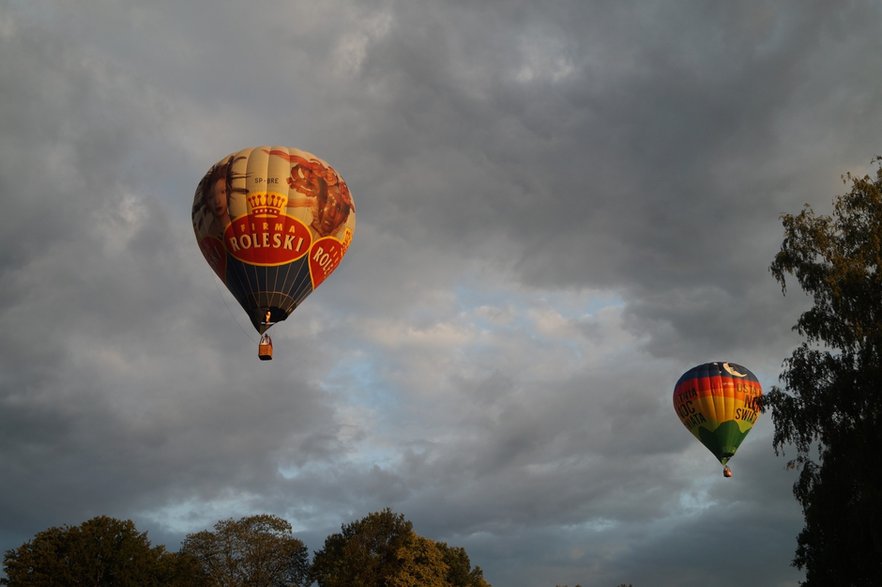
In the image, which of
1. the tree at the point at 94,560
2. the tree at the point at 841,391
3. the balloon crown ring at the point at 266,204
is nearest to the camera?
the tree at the point at 841,391

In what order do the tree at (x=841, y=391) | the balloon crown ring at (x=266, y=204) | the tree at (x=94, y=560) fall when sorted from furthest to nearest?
the tree at (x=94, y=560), the balloon crown ring at (x=266, y=204), the tree at (x=841, y=391)

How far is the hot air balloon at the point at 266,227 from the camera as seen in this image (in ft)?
136

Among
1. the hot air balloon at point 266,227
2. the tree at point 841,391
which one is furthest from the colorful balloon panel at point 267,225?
the tree at point 841,391

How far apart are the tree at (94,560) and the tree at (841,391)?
48.6 m

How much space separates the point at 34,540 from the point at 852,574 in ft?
182

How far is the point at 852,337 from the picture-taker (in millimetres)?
32000

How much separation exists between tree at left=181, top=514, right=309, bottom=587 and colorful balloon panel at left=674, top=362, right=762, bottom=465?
3560 centimetres

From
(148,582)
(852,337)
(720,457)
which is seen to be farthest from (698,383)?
(148,582)

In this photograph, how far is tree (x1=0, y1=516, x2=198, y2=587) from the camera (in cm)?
5988

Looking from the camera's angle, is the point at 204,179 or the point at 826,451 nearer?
the point at 826,451

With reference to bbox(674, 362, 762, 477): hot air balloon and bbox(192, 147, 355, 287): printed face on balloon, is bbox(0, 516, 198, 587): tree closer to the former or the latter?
bbox(192, 147, 355, 287): printed face on balloon

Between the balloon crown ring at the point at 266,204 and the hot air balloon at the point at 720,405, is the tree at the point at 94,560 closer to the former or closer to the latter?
the balloon crown ring at the point at 266,204

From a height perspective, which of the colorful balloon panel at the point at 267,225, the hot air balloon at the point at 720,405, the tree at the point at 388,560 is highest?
the colorful balloon panel at the point at 267,225

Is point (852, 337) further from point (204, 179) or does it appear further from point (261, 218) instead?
point (204, 179)
